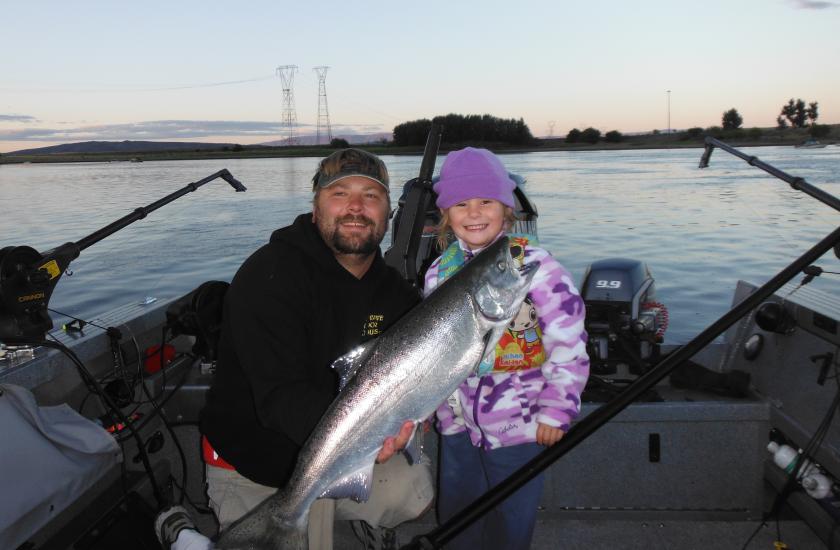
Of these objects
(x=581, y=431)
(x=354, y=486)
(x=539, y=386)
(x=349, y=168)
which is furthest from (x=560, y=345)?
(x=349, y=168)

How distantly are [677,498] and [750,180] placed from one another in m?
34.7

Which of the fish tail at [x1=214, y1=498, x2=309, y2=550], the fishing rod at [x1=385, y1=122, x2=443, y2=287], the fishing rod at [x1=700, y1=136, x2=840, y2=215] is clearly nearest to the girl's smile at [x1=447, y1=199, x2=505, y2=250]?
the fish tail at [x1=214, y1=498, x2=309, y2=550]

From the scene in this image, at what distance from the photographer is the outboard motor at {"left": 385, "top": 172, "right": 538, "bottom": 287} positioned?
18.3 ft

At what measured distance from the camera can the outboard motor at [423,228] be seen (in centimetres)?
559

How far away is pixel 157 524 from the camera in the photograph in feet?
10.4

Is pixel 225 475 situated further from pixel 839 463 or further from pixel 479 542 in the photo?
pixel 839 463

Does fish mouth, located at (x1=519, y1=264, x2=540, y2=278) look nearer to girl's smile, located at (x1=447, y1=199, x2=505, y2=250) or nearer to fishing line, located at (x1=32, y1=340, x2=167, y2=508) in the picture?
girl's smile, located at (x1=447, y1=199, x2=505, y2=250)

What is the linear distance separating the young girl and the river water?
652 cm

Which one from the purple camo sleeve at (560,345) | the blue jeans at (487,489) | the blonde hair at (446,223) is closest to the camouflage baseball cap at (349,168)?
the blonde hair at (446,223)

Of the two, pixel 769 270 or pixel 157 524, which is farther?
pixel 769 270

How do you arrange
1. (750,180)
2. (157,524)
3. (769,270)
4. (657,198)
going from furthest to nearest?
(750,180) → (657,198) → (769,270) → (157,524)

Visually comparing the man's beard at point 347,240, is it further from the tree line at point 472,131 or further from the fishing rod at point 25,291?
the tree line at point 472,131

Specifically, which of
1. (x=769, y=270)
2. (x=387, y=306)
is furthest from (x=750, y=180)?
(x=387, y=306)

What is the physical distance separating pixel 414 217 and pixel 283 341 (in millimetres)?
3150
